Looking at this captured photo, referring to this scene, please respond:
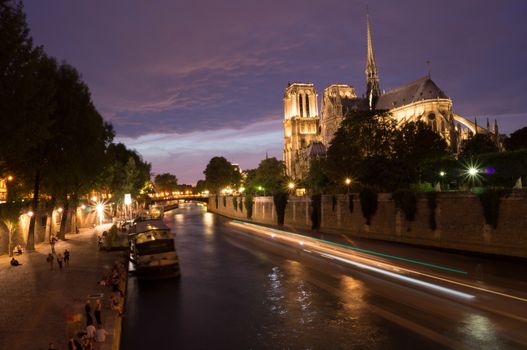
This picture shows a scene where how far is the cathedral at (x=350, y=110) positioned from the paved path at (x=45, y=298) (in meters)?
67.5

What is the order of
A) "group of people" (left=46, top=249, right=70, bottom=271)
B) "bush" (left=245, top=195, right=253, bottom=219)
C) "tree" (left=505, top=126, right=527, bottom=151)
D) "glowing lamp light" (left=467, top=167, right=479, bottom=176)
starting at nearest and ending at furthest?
"group of people" (left=46, top=249, right=70, bottom=271) → "glowing lamp light" (left=467, top=167, right=479, bottom=176) → "tree" (left=505, top=126, right=527, bottom=151) → "bush" (left=245, top=195, right=253, bottom=219)

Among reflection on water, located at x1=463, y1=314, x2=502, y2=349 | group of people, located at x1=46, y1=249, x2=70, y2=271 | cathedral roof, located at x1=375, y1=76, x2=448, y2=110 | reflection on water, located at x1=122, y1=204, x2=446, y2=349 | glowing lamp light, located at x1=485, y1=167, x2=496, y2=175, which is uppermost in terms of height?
cathedral roof, located at x1=375, y1=76, x2=448, y2=110

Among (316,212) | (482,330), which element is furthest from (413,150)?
(482,330)

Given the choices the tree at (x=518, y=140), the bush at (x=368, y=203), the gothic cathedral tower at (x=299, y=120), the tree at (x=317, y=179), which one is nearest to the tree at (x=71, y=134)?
the bush at (x=368, y=203)

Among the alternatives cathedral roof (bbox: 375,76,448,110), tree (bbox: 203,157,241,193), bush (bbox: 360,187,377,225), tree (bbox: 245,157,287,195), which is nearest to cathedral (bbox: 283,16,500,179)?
cathedral roof (bbox: 375,76,448,110)

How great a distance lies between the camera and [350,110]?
115 meters

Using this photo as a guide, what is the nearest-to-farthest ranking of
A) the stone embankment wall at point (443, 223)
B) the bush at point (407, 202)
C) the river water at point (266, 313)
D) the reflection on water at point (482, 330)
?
1. the reflection on water at point (482, 330)
2. the river water at point (266, 313)
3. the stone embankment wall at point (443, 223)
4. the bush at point (407, 202)

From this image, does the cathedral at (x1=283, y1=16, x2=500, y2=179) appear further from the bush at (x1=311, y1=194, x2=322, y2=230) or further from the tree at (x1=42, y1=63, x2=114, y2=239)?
the tree at (x1=42, y1=63, x2=114, y2=239)

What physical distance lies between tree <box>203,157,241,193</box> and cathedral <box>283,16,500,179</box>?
19841 mm

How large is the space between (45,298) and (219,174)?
137m

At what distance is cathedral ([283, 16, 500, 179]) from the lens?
327ft

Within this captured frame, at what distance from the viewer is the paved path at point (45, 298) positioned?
544 inches

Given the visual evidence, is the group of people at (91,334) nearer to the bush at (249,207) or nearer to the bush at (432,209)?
the bush at (432,209)

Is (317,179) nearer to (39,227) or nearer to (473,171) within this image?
(473,171)
